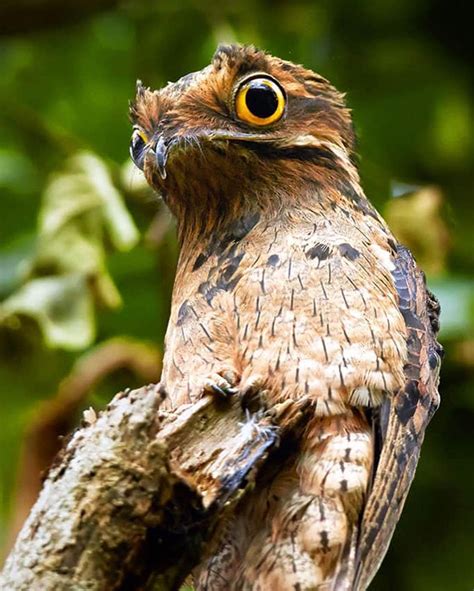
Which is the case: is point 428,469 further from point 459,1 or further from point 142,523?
point 142,523

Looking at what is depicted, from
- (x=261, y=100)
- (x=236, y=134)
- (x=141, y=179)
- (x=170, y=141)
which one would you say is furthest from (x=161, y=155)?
(x=141, y=179)

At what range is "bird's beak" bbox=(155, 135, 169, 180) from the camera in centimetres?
316

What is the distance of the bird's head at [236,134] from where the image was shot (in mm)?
3189

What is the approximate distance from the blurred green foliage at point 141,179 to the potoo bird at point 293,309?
1.05 metres

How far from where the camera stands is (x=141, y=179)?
471cm

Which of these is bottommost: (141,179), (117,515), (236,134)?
(117,515)

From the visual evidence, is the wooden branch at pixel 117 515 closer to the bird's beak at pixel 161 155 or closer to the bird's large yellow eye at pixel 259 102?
the bird's beak at pixel 161 155

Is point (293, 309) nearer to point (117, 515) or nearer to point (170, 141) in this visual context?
point (170, 141)

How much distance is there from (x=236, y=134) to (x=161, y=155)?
215mm

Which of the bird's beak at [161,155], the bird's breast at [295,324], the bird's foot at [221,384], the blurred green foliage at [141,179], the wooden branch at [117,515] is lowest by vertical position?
the wooden branch at [117,515]

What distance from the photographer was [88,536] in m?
2.24

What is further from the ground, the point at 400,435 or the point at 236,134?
the point at 236,134

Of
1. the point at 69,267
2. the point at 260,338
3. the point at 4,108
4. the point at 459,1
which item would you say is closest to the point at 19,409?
the point at 69,267

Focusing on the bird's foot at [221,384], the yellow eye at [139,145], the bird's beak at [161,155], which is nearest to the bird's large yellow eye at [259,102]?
the bird's beak at [161,155]
